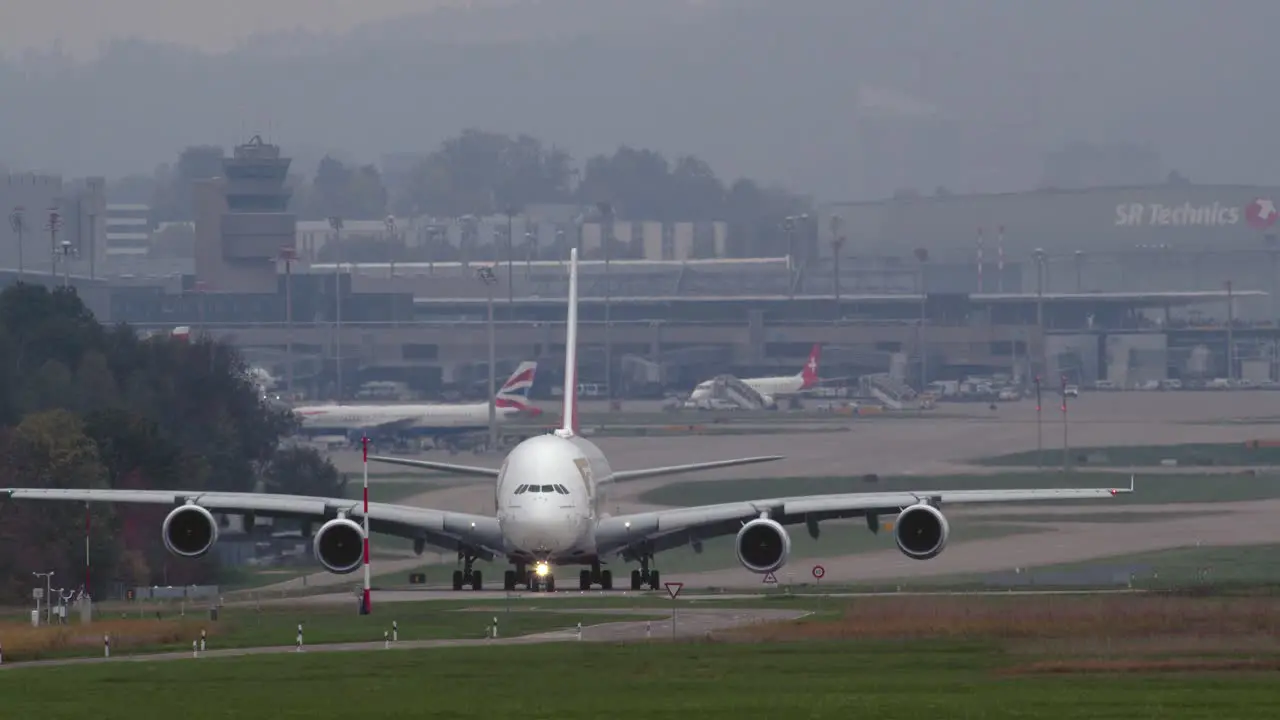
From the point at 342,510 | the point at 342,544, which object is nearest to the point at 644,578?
the point at 342,510

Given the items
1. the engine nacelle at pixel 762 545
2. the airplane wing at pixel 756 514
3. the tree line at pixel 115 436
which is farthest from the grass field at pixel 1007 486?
the engine nacelle at pixel 762 545

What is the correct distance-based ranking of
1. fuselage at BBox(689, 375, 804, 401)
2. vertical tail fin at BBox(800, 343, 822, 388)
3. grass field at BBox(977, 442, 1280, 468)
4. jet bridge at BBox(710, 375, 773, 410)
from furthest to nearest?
1. vertical tail fin at BBox(800, 343, 822, 388)
2. fuselage at BBox(689, 375, 804, 401)
3. jet bridge at BBox(710, 375, 773, 410)
4. grass field at BBox(977, 442, 1280, 468)

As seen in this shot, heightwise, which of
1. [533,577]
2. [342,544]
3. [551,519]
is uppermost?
[551,519]

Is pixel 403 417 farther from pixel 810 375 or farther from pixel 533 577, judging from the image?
pixel 533 577

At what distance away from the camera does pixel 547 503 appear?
168 feet

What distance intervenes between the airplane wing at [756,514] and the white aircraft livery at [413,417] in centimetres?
8941

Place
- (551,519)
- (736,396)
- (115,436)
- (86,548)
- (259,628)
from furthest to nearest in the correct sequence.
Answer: (736,396), (115,436), (86,548), (551,519), (259,628)

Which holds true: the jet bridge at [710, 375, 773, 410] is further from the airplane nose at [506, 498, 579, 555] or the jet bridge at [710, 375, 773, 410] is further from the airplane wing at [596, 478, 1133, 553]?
the airplane nose at [506, 498, 579, 555]

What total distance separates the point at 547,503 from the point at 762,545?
14.8 feet

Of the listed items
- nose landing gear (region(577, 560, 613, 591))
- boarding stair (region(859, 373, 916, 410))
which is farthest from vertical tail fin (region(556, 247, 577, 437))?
boarding stair (region(859, 373, 916, 410))

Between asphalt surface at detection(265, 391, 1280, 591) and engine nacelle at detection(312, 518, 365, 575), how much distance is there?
12.5m

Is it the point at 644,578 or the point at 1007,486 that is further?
the point at 1007,486

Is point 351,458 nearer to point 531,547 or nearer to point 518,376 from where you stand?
point 518,376

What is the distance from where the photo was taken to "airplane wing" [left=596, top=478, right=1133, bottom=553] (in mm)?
51656
